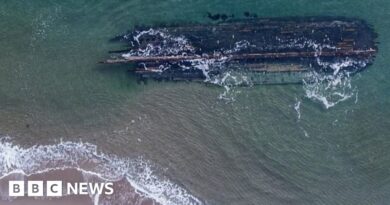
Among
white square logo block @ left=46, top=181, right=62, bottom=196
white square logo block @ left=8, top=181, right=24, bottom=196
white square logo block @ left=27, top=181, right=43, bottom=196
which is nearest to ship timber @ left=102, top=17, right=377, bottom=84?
white square logo block @ left=46, top=181, right=62, bottom=196

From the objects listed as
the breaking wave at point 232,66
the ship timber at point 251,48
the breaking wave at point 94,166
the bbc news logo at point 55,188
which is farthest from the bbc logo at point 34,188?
the breaking wave at point 232,66

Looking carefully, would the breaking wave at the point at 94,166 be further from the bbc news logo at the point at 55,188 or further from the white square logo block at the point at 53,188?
the white square logo block at the point at 53,188

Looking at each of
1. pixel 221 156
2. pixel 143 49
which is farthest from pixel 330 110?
pixel 143 49

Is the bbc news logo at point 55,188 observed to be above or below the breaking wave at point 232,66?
below

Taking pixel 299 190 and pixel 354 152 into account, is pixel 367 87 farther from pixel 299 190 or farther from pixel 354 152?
pixel 299 190

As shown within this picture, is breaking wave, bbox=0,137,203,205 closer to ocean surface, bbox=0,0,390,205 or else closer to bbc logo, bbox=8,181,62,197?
ocean surface, bbox=0,0,390,205

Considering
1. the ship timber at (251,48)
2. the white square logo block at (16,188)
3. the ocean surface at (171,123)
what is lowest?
the white square logo block at (16,188)
